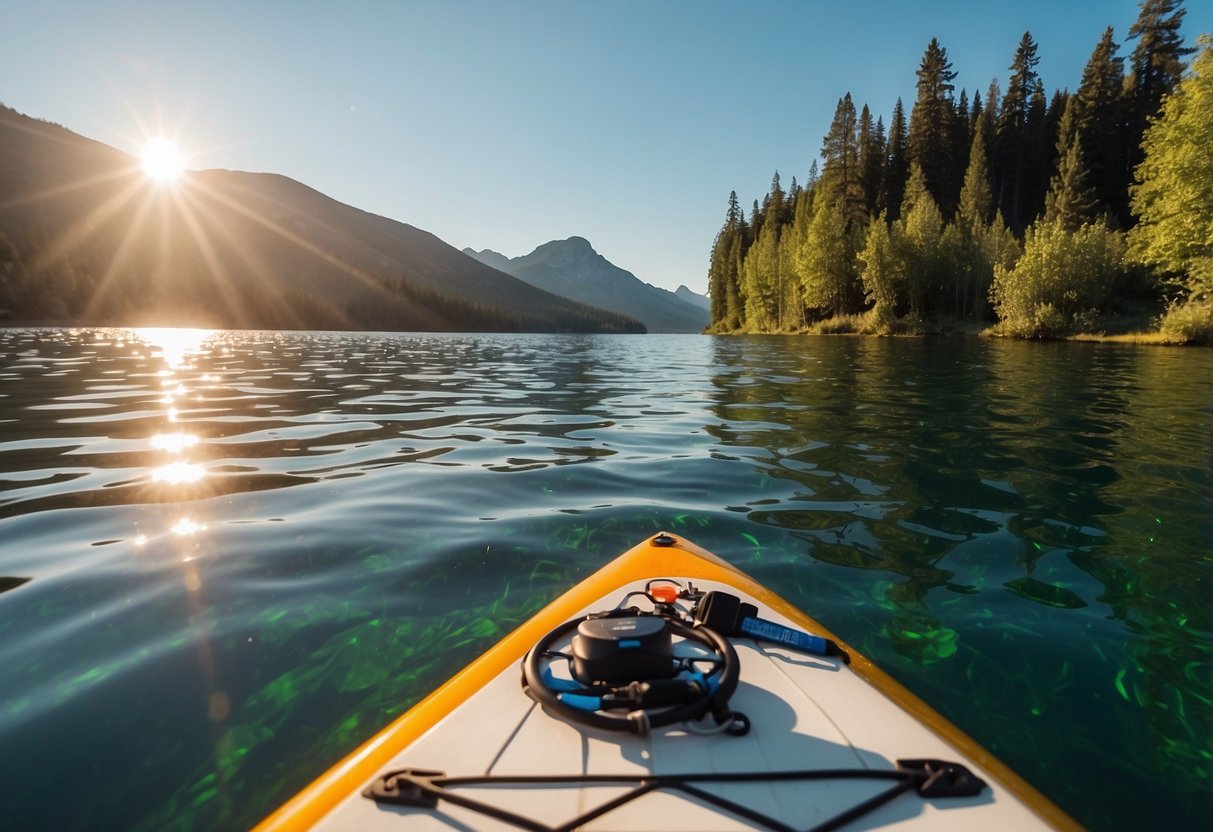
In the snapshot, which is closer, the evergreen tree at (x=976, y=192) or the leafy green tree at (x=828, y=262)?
the evergreen tree at (x=976, y=192)

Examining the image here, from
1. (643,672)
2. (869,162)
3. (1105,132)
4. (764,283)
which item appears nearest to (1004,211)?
(1105,132)

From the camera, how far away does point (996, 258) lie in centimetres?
4738

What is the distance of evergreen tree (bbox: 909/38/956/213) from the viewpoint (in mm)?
66188

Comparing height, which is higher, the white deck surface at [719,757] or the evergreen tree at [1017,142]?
the evergreen tree at [1017,142]

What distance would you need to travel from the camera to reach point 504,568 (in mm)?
4867

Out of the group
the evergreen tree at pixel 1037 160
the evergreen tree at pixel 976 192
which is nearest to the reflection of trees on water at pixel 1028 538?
the evergreen tree at pixel 976 192

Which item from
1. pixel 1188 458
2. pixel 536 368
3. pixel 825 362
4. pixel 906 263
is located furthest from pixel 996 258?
pixel 1188 458

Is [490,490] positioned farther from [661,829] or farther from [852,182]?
[852,182]

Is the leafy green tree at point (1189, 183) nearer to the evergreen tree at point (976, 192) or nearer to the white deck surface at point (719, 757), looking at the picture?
the evergreen tree at point (976, 192)

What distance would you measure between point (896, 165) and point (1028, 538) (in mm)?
80070

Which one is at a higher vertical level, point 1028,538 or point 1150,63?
point 1150,63

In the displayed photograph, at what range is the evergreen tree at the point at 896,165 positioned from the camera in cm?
7025

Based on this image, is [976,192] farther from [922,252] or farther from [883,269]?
[883,269]

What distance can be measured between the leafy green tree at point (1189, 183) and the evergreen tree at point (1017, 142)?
39.8 metres
